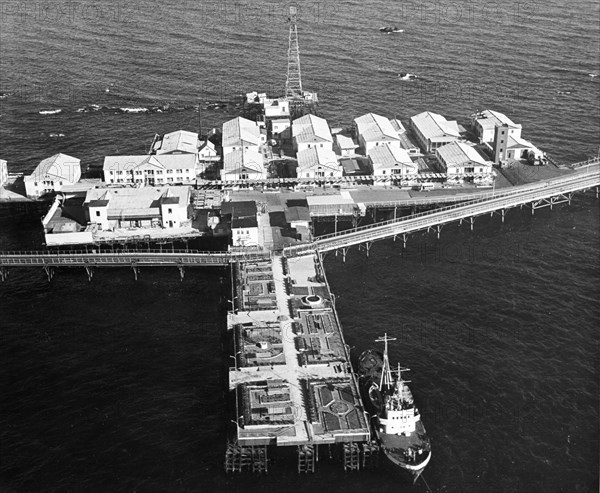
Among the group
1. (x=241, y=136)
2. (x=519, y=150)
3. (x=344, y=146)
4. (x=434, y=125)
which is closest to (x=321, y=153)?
(x=344, y=146)

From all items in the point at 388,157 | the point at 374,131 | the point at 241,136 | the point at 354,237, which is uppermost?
the point at 374,131

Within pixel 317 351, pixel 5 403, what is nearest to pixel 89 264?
pixel 5 403

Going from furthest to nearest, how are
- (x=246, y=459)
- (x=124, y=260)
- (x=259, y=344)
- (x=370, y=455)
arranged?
(x=124, y=260)
(x=259, y=344)
(x=370, y=455)
(x=246, y=459)

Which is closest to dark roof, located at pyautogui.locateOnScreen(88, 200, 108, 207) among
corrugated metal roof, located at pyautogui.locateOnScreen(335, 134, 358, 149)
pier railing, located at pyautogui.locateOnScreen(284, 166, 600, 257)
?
pier railing, located at pyautogui.locateOnScreen(284, 166, 600, 257)

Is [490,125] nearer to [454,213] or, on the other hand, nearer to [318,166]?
[454,213]

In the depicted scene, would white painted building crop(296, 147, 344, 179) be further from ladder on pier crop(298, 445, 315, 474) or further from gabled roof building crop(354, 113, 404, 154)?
ladder on pier crop(298, 445, 315, 474)

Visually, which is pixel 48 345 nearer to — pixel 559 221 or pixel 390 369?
pixel 390 369
